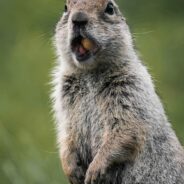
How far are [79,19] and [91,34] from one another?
7.9 inches

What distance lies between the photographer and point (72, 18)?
14.1m

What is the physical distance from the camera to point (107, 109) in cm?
1438

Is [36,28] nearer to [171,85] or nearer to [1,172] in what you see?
[171,85]

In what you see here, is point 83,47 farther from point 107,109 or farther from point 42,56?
point 42,56

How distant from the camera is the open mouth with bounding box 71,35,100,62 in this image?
14.2 metres

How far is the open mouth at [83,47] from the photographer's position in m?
14.2

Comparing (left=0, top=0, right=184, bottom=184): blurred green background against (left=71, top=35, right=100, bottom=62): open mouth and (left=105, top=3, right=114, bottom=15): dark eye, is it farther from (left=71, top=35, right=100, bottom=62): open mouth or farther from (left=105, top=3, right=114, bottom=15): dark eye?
(left=71, top=35, right=100, bottom=62): open mouth

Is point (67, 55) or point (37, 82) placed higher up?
point (67, 55)

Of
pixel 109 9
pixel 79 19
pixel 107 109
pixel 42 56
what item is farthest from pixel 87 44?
pixel 42 56

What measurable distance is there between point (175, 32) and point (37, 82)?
3.58m

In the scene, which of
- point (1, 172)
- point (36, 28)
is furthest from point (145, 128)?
point (36, 28)

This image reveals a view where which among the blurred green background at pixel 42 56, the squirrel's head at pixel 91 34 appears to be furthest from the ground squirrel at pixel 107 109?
the blurred green background at pixel 42 56

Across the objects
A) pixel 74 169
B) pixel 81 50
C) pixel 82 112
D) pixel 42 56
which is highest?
pixel 81 50

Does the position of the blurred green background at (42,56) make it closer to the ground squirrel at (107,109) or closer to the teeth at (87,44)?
the ground squirrel at (107,109)
